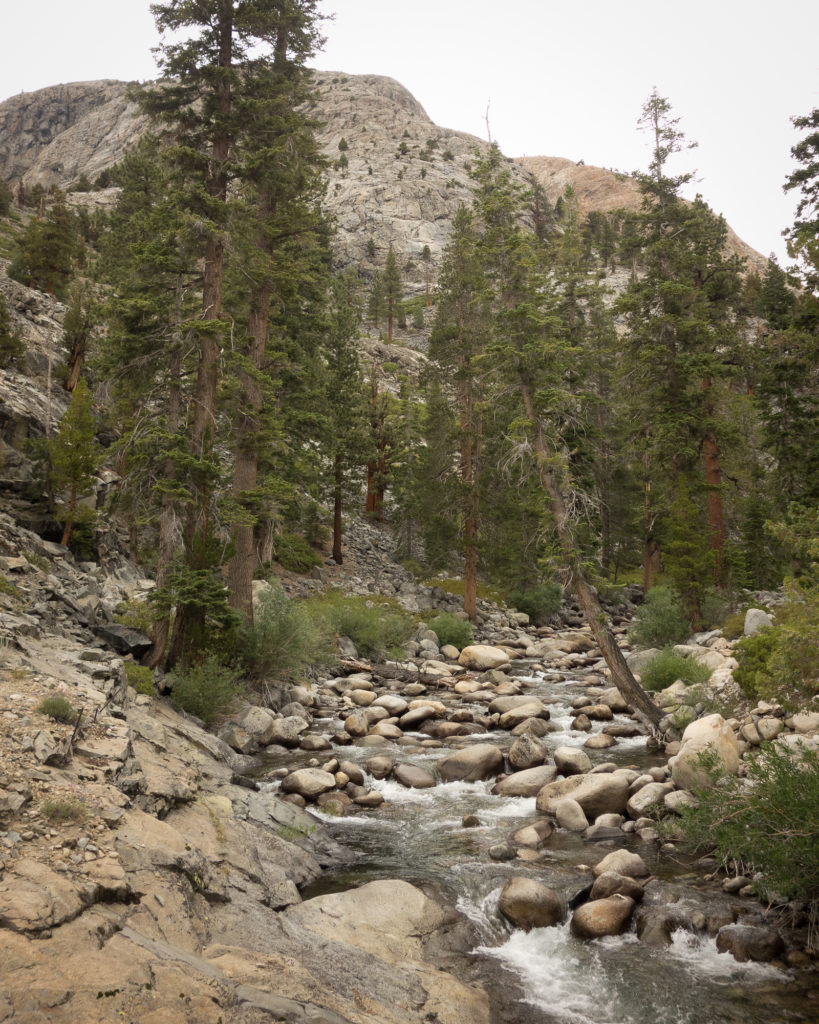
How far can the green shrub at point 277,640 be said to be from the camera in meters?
14.5

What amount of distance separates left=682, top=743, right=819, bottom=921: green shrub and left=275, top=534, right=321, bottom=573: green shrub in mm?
18619

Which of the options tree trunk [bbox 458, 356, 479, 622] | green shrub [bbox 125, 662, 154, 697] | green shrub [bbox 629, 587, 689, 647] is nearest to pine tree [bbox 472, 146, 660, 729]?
green shrub [bbox 629, 587, 689, 647]

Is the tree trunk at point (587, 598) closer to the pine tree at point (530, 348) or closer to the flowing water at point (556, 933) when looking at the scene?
the pine tree at point (530, 348)

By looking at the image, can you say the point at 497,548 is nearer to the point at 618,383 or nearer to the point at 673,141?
the point at 618,383

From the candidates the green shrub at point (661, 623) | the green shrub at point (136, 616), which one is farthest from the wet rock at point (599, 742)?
the green shrub at point (136, 616)

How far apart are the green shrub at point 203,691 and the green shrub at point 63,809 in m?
6.83

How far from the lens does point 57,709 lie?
6.34 meters

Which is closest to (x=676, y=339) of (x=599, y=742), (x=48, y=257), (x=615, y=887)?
(x=599, y=742)

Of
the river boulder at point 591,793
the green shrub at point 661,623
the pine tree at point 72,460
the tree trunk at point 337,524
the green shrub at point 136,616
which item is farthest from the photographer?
the tree trunk at point 337,524

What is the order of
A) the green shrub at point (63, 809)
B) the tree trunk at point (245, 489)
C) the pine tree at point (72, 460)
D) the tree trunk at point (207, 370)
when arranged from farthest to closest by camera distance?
1. the pine tree at point (72, 460)
2. the tree trunk at point (245, 489)
3. the tree trunk at point (207, 370)
4. the green shrub at point (63, 809)

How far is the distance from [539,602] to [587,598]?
→ 15.7 m

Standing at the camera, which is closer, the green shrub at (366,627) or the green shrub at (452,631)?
the green shrub at (366,627)

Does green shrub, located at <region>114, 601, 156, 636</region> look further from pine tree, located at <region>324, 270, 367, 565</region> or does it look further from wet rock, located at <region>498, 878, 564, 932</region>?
pine tree, located at <region>324, 270, 367, 565</region>

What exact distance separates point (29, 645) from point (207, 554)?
4121mm
